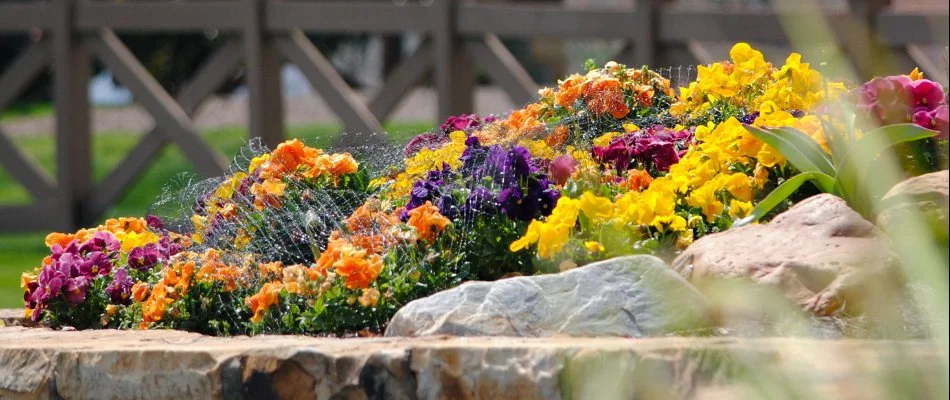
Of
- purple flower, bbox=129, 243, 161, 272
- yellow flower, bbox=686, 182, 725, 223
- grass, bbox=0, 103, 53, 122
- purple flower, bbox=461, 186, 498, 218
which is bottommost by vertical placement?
yellow flower, bbox=686, 182, 725, 223

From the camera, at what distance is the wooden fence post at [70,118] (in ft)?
29.9

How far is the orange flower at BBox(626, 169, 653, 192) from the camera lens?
361 cm

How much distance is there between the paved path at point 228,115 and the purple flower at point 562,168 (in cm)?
1207

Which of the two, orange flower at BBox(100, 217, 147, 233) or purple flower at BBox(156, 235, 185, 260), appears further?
orange flower at BBox(100, 217, 147, 233)

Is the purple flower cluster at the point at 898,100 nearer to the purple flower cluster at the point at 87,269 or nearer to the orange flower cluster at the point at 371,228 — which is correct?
the orange flower cluster at the point at 371,228

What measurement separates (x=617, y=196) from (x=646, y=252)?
0.25 metres

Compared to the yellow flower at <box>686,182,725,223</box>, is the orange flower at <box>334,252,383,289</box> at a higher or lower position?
lower

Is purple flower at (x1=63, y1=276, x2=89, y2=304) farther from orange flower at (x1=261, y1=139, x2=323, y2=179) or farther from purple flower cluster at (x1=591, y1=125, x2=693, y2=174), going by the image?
purple flower cluster at (x1=591, y1=125, x2=693, y2=174)

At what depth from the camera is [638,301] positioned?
296 centimetres

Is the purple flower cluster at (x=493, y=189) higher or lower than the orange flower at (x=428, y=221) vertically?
higher

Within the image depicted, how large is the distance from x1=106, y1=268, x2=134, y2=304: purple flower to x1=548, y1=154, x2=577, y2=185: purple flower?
126cm

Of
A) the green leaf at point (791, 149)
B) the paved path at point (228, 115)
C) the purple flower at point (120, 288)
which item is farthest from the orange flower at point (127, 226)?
the paved path at point (228, 115)

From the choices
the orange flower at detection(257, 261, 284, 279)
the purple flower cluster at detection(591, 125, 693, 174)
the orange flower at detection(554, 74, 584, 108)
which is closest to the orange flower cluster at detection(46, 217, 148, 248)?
the orange flower at detection(257, 261, 284, 279)

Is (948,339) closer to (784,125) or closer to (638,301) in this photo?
(638,301)
